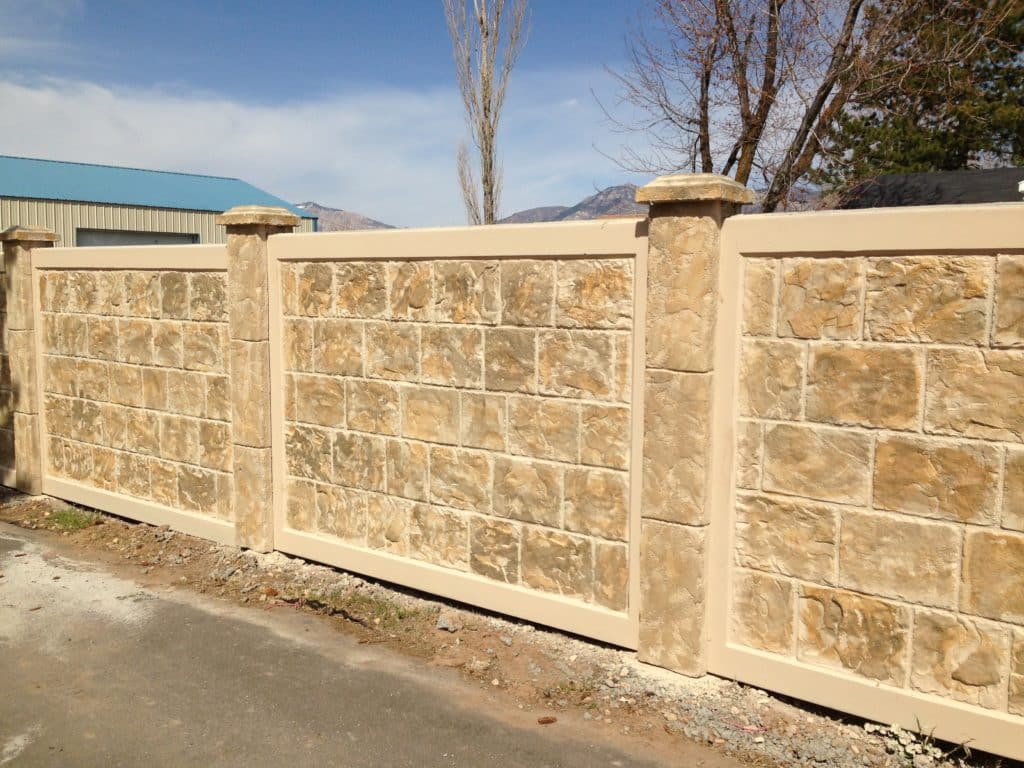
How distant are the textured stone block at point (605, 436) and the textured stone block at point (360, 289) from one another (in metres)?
1.75

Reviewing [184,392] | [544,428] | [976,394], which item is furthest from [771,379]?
[184,392]

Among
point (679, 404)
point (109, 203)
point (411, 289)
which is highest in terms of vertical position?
point (109, 203)

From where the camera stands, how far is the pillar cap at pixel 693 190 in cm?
434

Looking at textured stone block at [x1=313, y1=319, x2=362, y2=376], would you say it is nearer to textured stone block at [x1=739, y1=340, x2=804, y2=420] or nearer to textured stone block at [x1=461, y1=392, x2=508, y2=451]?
textured stone block at [x1=461, y1=392, x2=508, y2=451]

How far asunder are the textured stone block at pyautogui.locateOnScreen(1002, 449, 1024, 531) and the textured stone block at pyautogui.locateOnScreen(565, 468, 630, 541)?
188 cm

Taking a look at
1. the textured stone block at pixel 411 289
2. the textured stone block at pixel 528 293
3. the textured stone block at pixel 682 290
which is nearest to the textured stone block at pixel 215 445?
the textured stone block at pixel 411 289

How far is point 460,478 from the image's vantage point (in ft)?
18.4

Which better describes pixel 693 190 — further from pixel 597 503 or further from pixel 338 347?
pixel 338 347

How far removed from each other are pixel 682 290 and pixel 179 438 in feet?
15.8

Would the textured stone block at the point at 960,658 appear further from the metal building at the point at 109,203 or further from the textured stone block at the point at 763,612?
the metal building at the point at 109,203

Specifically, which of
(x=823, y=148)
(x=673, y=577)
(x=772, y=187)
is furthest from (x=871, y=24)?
(x=673, y=577)

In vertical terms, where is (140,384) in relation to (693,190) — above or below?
below

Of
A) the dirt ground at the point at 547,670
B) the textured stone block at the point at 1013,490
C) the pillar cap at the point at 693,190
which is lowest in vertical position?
the dirt ground at the point at 547,670

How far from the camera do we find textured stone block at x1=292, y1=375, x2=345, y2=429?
6.25 metres
